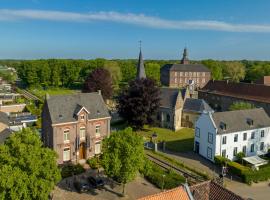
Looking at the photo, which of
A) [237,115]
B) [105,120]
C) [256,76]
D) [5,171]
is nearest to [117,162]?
[5,171]

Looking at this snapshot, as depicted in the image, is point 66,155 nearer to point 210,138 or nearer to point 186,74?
point 210,138

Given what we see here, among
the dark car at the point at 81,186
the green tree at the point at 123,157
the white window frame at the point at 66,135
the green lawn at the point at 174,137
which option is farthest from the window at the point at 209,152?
the white window frame at the point at 66,135

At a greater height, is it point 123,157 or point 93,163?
point 123,157

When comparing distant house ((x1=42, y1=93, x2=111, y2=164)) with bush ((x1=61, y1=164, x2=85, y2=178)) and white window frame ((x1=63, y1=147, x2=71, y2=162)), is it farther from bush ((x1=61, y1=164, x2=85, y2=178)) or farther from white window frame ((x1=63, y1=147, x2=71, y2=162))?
bush ((x1=61, y1=164, x2=85, y2=178))

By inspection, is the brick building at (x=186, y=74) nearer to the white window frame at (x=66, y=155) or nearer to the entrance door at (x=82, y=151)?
the entrance door at (x=82, y=151)

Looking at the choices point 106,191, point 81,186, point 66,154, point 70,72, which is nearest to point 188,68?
point 70,72

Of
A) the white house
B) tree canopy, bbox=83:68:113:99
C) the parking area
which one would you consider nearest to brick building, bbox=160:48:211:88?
tree canopy, bbox=83:68:113:99
